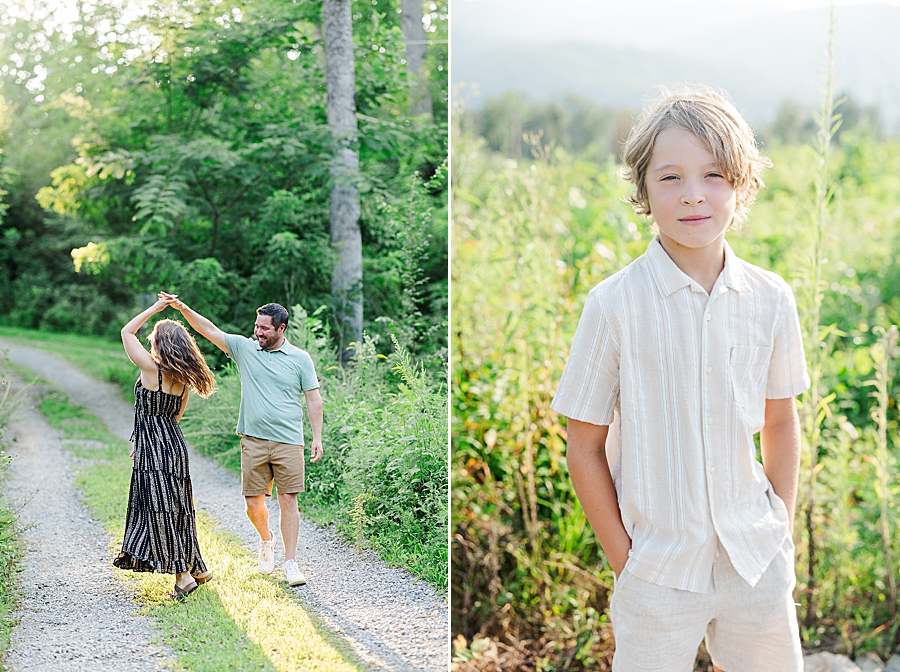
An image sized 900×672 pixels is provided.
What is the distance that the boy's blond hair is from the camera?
5.22 feet

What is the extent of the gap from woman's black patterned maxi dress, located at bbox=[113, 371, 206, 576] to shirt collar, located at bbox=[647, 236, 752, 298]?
128 centimetres

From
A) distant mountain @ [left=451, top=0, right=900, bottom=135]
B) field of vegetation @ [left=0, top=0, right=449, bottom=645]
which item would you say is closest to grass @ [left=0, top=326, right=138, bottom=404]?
field of vegetation @ [left=0, top=0, right=449, bottom=645]

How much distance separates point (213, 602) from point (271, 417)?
1.66 feet

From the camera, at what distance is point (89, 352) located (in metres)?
2.02

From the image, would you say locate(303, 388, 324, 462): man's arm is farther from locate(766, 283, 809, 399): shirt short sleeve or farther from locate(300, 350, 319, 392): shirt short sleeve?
locate(766, 283, 809, 399): shirt short sleeve

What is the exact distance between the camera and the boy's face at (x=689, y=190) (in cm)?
160

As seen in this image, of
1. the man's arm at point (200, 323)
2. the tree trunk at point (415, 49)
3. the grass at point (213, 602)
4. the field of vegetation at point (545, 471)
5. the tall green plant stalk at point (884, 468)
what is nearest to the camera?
the grass at point (213, 602)

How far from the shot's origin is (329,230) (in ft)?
7.22

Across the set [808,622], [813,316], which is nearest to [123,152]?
[813,316]

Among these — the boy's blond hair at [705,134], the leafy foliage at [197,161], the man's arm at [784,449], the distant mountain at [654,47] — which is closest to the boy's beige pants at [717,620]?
the man's arm at [784,449]

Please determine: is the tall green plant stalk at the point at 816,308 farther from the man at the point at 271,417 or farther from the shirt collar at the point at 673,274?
the man at the point at 271,417

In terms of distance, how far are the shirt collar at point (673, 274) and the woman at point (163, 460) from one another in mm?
1184

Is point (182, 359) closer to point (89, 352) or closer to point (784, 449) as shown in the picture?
point (89, 352)

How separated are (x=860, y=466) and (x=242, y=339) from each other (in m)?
2.80
